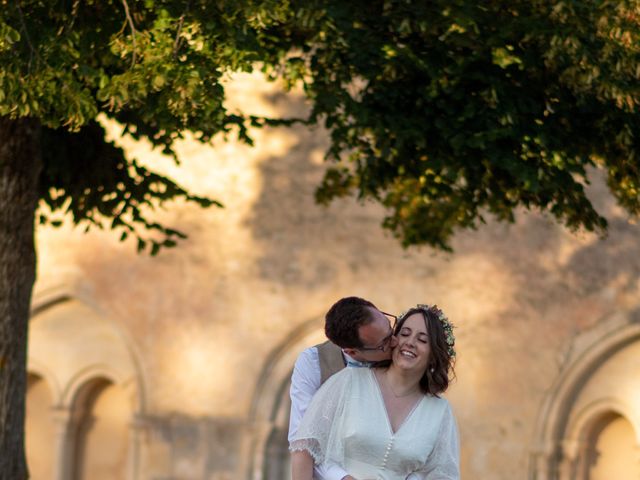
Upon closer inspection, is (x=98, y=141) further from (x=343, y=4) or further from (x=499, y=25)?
(x=499, y=25)

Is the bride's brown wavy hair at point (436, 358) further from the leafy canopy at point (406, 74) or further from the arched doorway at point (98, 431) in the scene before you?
the arched doorway at point (98, 431)

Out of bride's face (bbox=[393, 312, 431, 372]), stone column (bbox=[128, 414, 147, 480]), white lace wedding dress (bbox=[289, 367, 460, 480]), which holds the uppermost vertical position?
stone column (bbox=[128, 414, 147, 480])

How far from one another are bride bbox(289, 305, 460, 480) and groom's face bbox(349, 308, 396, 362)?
63 mm

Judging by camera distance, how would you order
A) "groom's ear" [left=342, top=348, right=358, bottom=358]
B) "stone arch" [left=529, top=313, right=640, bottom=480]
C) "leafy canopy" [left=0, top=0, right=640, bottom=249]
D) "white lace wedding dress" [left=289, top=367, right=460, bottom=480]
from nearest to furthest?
"white lace wedding dress" [left=289, top=367, right=460, bottom=480] < "groom's ear" [left=342, top=348, right=358, bottom=358] < "leafy canopy" [left=0, top=0, right=640, bottom=249] < "stone arch" [left=529, top=313, right=640, bottom=480]

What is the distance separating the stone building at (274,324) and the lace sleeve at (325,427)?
22.6 feet

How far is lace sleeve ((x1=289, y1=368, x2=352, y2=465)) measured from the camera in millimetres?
4727

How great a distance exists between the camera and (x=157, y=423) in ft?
44.6

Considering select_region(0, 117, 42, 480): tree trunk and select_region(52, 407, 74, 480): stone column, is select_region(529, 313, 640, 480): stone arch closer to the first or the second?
select_region(52, 407, 74, 480): stone column

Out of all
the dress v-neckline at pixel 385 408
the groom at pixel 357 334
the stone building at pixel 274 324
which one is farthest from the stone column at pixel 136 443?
the dress v-neckline at pixel 385 408

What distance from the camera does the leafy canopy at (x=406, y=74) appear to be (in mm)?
6559

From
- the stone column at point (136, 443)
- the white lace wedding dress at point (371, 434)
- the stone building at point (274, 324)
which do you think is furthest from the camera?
the stone column at point (136, 443)

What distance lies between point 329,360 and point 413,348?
470 mm

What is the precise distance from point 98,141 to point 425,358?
172 inches

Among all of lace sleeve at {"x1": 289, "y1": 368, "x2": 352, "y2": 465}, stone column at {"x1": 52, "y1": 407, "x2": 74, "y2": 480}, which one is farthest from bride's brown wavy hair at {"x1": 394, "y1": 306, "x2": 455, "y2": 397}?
stone column at {"x1": 52, "y1": 407, "x2": 74, "y2": 480}
